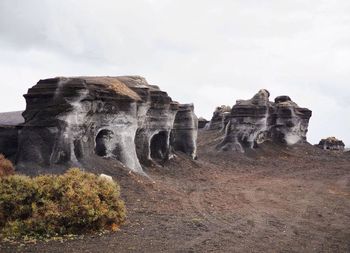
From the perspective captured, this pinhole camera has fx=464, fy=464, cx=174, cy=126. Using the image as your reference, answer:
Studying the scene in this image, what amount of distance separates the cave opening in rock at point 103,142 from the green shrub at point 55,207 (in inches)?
470

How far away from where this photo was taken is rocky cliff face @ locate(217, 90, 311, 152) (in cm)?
5162

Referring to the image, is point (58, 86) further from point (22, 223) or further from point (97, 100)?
point (22, 223)

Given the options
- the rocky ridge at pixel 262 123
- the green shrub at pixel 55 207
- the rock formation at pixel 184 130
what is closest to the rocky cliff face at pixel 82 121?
the rock formation at pixel 184 130

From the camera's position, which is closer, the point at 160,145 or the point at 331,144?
the point at 160,145

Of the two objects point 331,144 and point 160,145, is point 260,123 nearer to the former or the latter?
point 160,145

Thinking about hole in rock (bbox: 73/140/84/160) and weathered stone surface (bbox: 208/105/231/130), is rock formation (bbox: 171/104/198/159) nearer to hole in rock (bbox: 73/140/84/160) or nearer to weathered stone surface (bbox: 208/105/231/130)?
hole in rock (bbox: 73/140/84/160)

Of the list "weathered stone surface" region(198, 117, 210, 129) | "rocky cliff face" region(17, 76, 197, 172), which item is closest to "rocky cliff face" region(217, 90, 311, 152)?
"weathered stone surface" region(198, 117, 210, 129)

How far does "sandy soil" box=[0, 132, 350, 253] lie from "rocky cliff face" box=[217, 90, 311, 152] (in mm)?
11331

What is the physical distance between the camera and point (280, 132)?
5878 cm

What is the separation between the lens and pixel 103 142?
91.1ft

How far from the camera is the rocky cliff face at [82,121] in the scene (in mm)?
24297

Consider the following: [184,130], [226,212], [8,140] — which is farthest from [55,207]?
[184,130]

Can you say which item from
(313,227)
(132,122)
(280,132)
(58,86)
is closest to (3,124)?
(58,86)

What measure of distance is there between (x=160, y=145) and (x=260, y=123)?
803 inches
